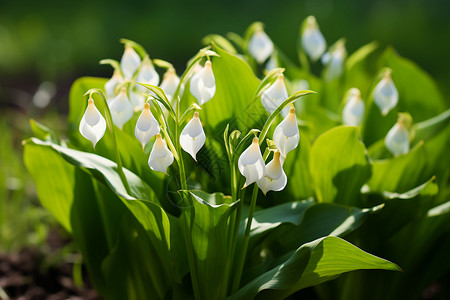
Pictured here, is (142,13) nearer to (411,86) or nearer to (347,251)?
(411,86)

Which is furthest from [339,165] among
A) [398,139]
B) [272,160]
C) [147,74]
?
[147,74]

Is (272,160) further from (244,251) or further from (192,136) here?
(244,251)

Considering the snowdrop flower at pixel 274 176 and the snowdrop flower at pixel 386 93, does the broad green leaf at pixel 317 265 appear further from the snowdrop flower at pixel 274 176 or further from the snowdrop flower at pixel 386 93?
the snowdrop flower at pixel 386 93

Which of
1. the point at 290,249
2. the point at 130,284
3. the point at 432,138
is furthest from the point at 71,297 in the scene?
the point at 432,138

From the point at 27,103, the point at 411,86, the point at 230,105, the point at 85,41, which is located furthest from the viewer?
the point at 85,41

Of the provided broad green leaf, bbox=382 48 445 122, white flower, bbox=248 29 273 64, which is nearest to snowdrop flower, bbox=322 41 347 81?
broad green leaf, bbox=382 48 445 122

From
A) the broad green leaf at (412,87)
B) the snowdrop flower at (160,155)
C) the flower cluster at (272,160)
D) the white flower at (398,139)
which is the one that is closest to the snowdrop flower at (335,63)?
the broad green leaf at (412,87)
